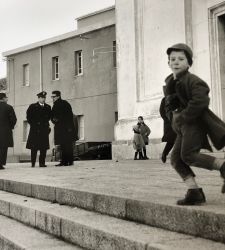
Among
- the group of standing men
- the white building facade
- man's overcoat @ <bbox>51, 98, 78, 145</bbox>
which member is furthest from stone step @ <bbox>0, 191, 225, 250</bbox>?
the white building facade

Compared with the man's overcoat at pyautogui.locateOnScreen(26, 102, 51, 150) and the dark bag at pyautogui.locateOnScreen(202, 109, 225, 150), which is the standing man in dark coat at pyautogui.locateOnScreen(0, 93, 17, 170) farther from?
the dark bag at pyautogui.locateOnScreen(202, 109, 225, 150)

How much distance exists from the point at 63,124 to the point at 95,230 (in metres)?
8.73

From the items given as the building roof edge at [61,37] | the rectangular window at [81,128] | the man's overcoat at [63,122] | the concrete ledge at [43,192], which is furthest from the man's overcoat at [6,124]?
the rectangular window at [81,128]

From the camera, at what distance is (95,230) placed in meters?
4.18

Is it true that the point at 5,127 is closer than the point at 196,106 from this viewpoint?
No

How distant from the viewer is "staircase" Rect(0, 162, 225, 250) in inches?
138

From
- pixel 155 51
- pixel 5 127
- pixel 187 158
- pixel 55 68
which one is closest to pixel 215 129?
pixel 187 158

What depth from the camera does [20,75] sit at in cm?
3488

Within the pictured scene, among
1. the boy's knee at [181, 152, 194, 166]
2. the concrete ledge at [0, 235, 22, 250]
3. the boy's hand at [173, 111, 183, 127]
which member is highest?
the boy's hand at [173, 111, 183, 127]

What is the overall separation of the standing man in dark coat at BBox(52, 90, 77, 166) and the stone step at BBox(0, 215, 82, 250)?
6.95m

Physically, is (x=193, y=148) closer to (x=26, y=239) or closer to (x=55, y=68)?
(x=26, y=239)

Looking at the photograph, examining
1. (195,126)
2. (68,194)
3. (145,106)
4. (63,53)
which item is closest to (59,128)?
(145,106)

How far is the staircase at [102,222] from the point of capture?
138 inches

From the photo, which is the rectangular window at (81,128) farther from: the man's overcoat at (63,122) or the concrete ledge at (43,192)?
the concrete ledge at (43,192)
